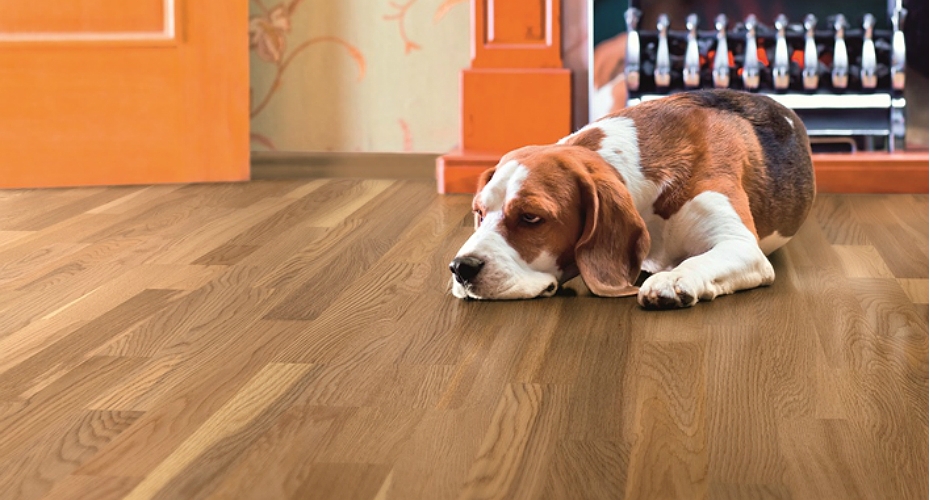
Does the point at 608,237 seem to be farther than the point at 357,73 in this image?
No

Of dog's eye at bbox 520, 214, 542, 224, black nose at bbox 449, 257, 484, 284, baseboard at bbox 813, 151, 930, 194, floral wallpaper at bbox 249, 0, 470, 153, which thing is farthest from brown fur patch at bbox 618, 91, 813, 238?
floral wallpaper at bbox 249, 0, 470, 153

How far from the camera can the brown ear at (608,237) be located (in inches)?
66.1

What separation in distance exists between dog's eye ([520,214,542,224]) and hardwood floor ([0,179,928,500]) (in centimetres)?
12

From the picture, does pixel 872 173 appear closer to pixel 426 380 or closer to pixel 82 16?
pixel 426 380

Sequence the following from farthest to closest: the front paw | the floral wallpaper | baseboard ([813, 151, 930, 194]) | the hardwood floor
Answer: the floral wallpaper < baseboard ([813, 151, 930, 194]) < the front paw < the hardwood floor

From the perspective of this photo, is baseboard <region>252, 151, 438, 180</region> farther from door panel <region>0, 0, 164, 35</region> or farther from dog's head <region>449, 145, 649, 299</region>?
dog's head <region>449, 145, 649, 299</region>

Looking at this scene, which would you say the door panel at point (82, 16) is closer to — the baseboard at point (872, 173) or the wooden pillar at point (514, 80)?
the wooden pillar at point (514, 80)

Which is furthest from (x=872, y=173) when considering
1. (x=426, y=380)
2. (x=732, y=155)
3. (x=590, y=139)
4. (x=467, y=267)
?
(x=426, y=380)

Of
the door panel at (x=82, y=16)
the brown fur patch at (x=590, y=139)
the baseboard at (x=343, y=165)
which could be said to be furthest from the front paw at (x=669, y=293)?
the door panel at (x=82, y=16)

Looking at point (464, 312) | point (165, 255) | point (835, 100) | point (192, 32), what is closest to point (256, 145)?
point (192, 32)

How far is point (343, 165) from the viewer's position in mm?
3236

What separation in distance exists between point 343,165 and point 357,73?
10.3 inches

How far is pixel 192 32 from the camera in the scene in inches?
115

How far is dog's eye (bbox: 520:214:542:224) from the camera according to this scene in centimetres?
168
